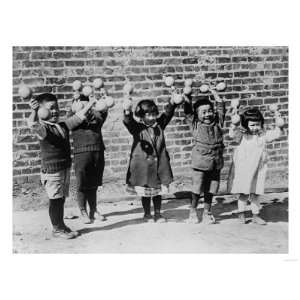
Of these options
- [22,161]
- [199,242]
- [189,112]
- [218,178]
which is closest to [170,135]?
[189,112]

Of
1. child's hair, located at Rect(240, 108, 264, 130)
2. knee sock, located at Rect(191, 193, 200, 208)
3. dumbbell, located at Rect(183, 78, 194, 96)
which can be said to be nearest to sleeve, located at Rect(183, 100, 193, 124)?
dumbbell, located at Rect(183, 78, 194, 96)

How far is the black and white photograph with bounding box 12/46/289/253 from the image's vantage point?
511 centimetres

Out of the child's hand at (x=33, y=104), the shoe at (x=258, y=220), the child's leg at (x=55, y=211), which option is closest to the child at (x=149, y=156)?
the child's leg at (x=55, y=211)

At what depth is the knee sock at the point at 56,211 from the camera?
5.09 m

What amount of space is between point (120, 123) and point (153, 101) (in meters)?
0.45

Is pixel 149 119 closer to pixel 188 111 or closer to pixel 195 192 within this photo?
pixel 188 111

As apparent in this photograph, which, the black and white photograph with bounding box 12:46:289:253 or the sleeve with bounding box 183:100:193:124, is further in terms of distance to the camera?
the sleeve with bounding box 183:100:193:124

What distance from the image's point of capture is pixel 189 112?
5352mm

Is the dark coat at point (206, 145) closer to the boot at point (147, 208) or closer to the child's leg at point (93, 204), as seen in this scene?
the boot at point (147, 208)

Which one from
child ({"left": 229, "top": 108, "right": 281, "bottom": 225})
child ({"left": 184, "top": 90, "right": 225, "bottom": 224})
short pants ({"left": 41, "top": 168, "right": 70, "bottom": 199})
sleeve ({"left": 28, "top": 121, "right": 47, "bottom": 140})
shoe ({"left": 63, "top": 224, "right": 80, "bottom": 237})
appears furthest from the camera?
child ({"left": 229, "top": 108, "right": 281, "bottom": 225})

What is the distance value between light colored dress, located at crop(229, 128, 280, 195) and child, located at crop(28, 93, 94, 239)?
1.78m

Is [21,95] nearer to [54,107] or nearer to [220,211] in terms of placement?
[54,107]

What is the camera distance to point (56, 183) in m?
5.01

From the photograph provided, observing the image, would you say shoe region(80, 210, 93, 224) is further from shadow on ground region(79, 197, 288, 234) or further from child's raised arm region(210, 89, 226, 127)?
child's raised arm region(210, 89, 226, 127)
